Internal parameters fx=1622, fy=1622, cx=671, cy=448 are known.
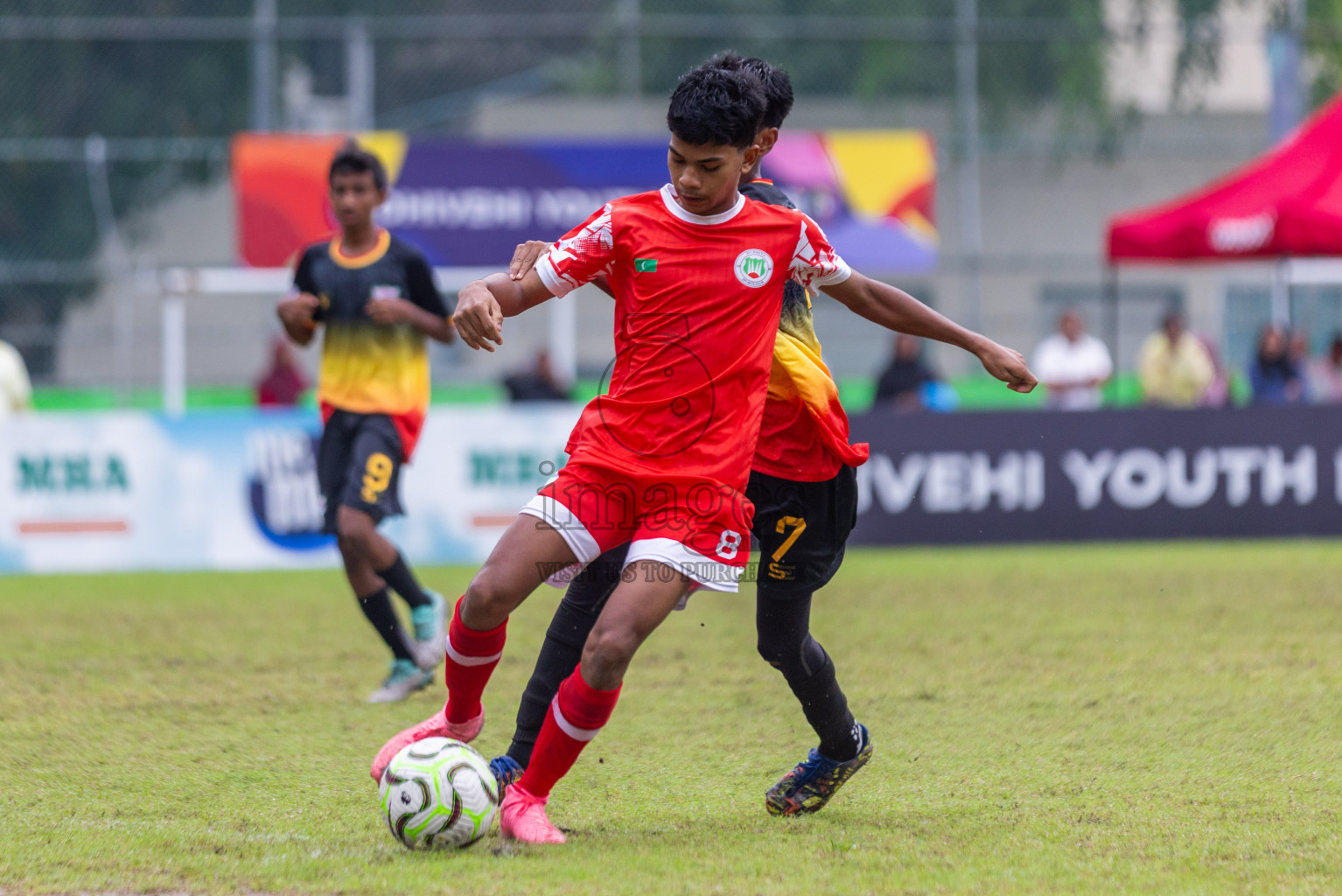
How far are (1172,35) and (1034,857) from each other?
18035mm

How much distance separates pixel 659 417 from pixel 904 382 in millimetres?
10004

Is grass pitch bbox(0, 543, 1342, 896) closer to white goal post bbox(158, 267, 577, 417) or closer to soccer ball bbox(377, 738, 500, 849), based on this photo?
soccer ball bbox(377, 738, 500, 849)

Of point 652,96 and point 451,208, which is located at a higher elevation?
point 652,96

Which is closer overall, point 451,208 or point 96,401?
point 451,208

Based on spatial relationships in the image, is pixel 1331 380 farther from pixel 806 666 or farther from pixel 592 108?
pixel 806 666

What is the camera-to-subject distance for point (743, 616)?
30.0 ft

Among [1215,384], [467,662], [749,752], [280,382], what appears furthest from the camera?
[280,382]

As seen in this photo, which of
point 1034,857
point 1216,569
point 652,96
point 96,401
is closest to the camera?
point 1034,857

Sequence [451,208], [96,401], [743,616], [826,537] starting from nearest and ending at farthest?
1. [826,537]
2. [743,616]
3. [451,208]
4. [96,401]

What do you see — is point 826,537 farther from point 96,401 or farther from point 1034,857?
point 96,401

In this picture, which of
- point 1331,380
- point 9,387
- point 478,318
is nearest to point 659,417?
point 478,318

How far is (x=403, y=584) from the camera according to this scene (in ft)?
22.4

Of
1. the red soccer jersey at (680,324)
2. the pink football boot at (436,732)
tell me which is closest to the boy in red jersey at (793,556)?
the pink football boot at (436,732)

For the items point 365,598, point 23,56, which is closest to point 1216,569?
point 365,598
